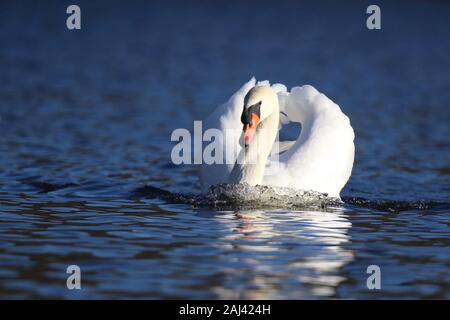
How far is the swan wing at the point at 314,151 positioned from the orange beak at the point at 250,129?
70cm

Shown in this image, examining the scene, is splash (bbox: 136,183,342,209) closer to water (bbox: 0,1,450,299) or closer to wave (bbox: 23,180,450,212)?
wave (bbox: 23,180,450,212)

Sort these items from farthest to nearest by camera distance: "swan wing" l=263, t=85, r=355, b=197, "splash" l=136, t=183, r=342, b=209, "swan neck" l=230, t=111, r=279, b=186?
1. "swan wing" l=263, t=85, r=355, b=197
2. "splash" l=136, t=183, r=342, b=209
3. "swan neck" l=230, t=111, r=279, b=186

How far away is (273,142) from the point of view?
12.1 m

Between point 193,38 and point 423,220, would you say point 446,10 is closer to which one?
point 193,38

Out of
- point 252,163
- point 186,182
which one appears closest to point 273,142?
point 252,163

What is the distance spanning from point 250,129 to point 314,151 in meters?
1.17

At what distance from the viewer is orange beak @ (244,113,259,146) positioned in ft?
36.6

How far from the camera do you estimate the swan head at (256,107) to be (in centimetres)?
1129

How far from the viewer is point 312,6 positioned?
187 ft

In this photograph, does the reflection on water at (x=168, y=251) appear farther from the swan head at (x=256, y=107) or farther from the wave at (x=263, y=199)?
the swan head at (x=256, y=107)

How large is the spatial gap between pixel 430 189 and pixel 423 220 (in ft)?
8.06

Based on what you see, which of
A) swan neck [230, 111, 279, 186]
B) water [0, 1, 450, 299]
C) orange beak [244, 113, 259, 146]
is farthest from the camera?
swan neck [230, 111, 279, 186]

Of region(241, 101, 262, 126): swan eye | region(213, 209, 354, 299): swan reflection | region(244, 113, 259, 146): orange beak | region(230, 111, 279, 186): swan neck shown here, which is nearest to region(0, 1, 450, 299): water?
region(213, 209, 354, 299): swan reflection

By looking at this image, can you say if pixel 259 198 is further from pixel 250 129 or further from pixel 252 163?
pixel 250 129
